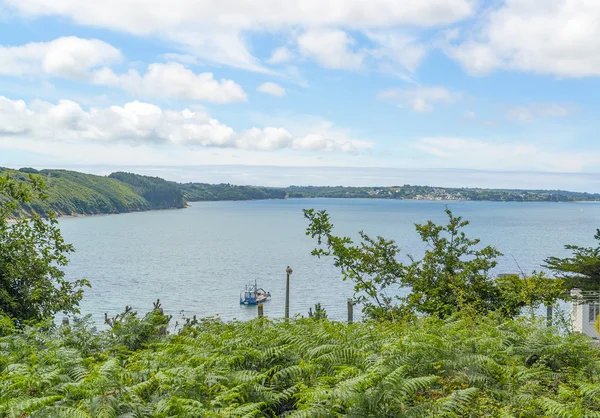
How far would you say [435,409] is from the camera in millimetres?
3914

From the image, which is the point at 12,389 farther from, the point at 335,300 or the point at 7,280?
the point at 335,300

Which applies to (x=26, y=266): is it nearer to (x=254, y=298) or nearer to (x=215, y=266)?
(x=254, y=298)

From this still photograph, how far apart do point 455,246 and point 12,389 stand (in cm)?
1245

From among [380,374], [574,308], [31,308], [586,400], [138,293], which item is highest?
[380,374]

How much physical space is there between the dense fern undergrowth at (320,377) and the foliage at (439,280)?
6.28 meters

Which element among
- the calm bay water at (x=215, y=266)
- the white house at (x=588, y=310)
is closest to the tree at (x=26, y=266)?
the calm bay water at (x=215, y=266)

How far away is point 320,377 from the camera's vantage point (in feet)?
14.7

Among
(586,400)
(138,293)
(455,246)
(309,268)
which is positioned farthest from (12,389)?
(309,268)

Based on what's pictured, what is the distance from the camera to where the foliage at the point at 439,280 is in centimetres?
1281

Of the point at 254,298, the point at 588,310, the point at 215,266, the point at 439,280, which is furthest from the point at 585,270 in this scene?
the point at 215,266

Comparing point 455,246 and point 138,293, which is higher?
point 455,246

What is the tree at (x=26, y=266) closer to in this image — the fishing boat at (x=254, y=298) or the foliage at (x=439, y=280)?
the foliage at (x=439, y=280)

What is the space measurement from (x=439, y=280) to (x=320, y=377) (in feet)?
33.8

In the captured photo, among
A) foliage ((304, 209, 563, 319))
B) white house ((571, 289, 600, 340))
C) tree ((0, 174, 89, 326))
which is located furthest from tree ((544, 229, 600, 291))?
tree ((0, 174, 89, 326))
